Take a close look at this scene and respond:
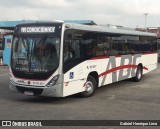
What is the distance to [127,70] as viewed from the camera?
57.2ft

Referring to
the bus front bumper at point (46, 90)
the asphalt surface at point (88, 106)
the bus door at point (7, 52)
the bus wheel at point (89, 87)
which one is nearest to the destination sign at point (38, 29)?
the bus front bumper at point (46, 90)

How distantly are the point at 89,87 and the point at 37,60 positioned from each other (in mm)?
2638

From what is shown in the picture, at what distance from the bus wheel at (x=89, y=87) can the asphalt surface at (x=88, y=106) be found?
0.23 metres

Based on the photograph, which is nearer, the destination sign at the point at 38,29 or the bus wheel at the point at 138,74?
the destination sign at the point at 38,29

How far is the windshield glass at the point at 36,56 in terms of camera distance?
11.7m

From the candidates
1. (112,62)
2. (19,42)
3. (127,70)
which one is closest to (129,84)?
(127,70)

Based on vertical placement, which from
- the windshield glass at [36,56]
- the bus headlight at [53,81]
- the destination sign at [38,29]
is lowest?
the bus headlight at [53,81]

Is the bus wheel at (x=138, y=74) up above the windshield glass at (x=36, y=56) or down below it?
below

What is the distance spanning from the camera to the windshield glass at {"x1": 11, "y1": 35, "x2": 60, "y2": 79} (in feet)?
38.4

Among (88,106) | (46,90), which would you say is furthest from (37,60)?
(88,106)

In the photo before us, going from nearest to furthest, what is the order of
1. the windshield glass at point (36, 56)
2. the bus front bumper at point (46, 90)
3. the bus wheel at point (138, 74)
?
1. the bus front bumper at point (46, 90)
2. the windshield glass at point (36, 56)
3. the bus wheel at point (138, 74)

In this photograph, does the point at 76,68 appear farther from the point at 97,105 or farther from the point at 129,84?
the point at 129,84

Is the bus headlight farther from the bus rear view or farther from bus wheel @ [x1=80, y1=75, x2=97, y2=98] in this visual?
bus wheel @ [x1=80, y1=75, x2=97, y2=98]

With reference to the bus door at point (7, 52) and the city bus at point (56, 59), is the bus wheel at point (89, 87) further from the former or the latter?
the bus door at point (7, 52)
